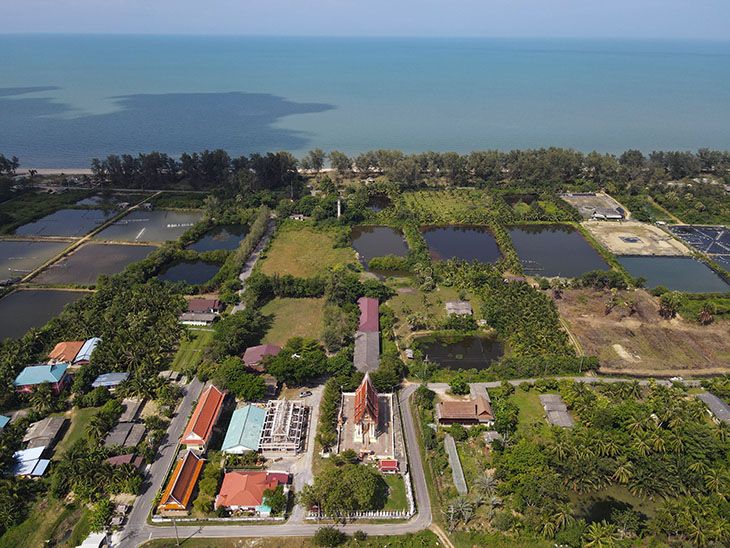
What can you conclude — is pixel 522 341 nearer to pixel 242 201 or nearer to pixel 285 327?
pixel 285 327

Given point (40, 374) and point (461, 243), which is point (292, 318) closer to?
point (40, 374)

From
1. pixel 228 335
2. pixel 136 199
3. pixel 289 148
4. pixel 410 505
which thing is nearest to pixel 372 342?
pixel 228 335

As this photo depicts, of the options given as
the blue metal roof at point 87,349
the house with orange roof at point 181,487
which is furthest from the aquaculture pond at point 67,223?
the house with orange roof at point 181,487

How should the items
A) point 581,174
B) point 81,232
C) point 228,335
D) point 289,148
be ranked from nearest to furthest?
1. point 228,335
2. point 81,232
3. point 581,174
4. point 289,148

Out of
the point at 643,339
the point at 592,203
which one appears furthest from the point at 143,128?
the point at 643,339

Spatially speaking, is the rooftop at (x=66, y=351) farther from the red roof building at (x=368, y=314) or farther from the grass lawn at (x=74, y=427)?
the red roof building at (x=368, y=314)
